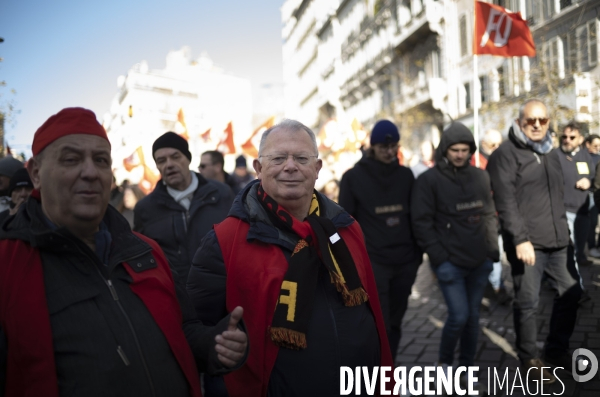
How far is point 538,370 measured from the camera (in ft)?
15.6

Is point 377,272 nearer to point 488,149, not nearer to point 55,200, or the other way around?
point 55,200

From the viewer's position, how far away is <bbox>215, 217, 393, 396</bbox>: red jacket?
2.48m

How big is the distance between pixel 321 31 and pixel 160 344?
205 ft

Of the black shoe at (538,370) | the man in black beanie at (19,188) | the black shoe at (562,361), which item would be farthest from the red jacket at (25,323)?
the black shoe at (562,361)

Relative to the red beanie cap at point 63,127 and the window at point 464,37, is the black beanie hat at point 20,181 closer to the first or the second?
the red beanie cap at point 63,127

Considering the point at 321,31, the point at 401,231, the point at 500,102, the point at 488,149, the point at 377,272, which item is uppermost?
the point at 321,31

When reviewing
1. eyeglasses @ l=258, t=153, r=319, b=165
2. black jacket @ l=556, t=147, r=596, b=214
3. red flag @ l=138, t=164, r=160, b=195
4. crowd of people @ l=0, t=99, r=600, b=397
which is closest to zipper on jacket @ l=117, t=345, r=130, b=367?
crowd of people @ l=0, t=99, r=600, b=397

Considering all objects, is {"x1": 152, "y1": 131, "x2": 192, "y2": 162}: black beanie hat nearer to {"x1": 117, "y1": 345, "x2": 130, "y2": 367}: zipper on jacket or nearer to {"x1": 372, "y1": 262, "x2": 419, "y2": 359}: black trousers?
{"x1": 372, "y1": 262, "x2": 419, "y2": 359}: black trousers

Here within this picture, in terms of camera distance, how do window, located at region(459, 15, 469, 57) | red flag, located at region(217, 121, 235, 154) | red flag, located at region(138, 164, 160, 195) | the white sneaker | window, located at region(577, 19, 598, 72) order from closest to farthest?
the white sneaker, window, located at region(577, 19, 598, 72), red flag, located at region(138, 164, 160, 195), red flag, located at region(217, 121, 235, 154), window, located at region(459, 15, 469, 57)

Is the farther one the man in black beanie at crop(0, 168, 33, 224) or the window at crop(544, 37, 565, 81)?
the window at crop(544, 37, 565, 81)

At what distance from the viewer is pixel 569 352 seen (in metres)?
5.13

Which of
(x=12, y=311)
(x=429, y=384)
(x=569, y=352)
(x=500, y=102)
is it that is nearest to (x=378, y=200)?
(x=429, y=384)

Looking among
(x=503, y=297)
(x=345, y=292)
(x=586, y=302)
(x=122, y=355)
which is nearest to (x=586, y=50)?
(x=503, y=297)

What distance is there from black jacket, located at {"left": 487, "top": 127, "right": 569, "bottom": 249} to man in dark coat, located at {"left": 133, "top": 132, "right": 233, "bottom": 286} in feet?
7.39
